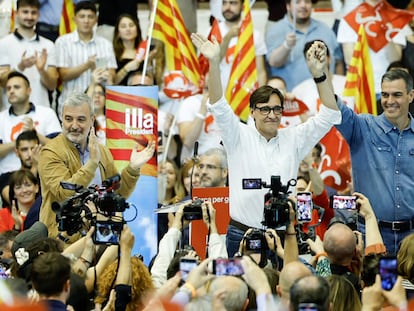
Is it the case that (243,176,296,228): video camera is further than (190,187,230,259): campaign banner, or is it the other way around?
(190,187,230,259): campaign banner

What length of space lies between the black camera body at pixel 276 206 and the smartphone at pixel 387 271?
1.74m

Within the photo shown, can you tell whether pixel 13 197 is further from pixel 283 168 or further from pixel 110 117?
pixel 283 168

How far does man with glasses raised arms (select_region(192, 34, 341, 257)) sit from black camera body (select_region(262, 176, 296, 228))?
0.94 m

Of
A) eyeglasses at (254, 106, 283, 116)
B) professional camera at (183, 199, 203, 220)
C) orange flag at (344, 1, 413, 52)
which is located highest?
orange flag at (344, 1, 413, 52)

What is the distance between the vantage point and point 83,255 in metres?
9.13

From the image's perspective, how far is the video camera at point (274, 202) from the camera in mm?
9336

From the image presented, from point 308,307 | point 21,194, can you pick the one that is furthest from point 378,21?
point 308,307

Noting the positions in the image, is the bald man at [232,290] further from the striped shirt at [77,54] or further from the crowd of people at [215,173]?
the striped shirt at [77,54]

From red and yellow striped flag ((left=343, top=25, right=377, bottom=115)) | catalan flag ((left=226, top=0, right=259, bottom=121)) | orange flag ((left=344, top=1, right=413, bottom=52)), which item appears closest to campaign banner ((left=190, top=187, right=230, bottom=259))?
catalan flag ((left=226, top=0, right=259, bottom=121))

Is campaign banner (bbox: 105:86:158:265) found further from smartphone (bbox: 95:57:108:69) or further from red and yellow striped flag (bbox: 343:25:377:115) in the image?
smartphone (bbox: 95:57:108:69)

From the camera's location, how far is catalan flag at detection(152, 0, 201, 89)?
14.1m

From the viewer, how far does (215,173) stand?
40.8 feet

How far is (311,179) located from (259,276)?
5307 mm

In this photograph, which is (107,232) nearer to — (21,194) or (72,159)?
(72,159)
